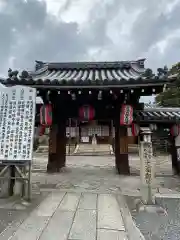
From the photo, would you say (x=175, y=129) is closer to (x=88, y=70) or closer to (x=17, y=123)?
(x=88, y=70)

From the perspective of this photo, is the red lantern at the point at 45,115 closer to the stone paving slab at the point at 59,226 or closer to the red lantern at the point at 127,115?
the red lantern at the point at 127,115

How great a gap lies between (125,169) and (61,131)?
137 inches

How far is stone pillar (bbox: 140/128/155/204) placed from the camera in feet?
16.3

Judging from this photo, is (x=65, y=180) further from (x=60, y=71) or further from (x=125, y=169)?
(x=60, y=71)

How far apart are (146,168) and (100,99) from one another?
12.7 ft

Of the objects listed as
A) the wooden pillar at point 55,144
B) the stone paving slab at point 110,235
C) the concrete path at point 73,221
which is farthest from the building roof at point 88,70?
the stone paving slab at point 110,235

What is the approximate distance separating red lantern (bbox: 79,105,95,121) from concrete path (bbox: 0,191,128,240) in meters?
3.39

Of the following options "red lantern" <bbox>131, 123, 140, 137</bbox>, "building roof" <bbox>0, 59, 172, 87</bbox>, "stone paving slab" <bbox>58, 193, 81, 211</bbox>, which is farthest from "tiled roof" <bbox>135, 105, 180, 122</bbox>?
"stone paving slab" <bbox>58, 193, 81, 211</bbox>

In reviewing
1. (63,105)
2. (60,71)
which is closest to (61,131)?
(63,105)

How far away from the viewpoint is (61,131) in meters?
9.75

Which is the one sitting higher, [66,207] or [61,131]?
[61,131]

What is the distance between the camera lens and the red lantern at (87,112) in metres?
8.11

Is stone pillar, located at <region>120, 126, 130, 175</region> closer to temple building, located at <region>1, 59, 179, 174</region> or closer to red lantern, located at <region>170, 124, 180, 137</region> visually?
temple building, located at <region>1, 59, 179, 174</region>

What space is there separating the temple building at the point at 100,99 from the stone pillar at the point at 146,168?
2203 mm
